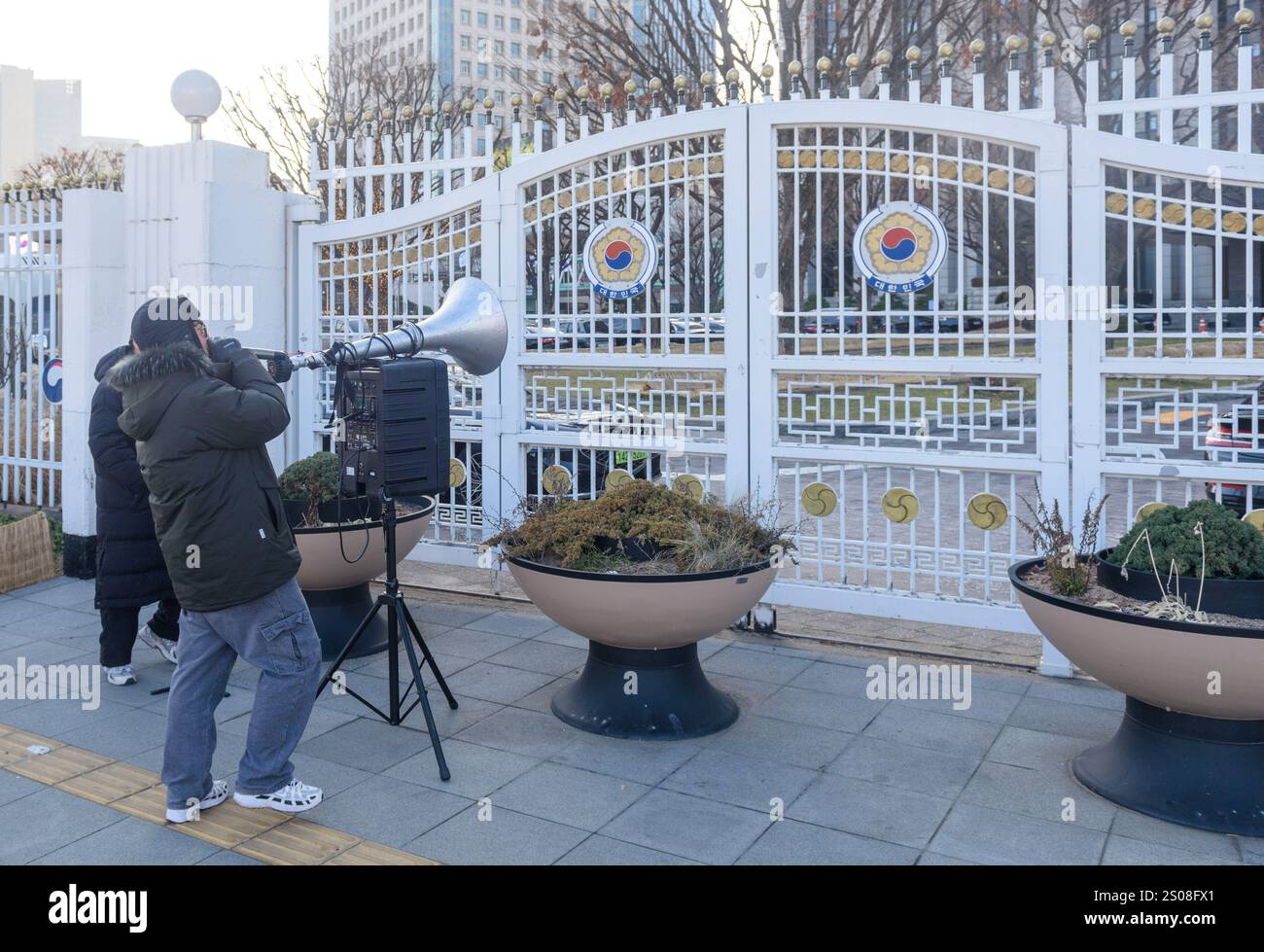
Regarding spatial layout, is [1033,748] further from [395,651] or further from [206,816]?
[206,816]

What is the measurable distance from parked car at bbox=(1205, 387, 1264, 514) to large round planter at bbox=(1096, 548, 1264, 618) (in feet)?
4.77

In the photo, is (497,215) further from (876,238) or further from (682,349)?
(876,238)

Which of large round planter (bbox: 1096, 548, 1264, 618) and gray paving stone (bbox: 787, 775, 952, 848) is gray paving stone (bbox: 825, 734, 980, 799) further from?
large round planter (bbox: 1096, 548, 1264, 618)

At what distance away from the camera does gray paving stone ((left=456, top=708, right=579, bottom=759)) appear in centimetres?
482

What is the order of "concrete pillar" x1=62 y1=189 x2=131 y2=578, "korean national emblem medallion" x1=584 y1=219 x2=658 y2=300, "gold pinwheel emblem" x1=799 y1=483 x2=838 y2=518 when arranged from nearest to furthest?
"gold pinwheel emblem" x1=799 y1=483 x2=838 y2=518 < "korean national emblem medallion" x1=584 y1=219 x2=658 y2=300 < "concrete pillar" x1=62 y1=189 x2=131 y2=578

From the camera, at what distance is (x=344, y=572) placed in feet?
19.9

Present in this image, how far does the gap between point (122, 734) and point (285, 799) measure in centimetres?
132

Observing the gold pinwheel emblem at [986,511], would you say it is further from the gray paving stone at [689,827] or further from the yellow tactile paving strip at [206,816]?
the yellow tactile paving strip at [206,816]

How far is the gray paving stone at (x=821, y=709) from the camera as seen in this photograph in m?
5.10

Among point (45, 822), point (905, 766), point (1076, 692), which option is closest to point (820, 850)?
point (905, 766)

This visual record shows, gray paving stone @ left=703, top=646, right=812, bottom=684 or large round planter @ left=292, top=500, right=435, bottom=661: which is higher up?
large round planter @ left=292, top=500, right=435, bottom=661

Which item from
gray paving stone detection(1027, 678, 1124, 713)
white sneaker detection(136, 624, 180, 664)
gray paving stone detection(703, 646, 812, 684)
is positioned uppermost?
white sneaker detection(136, 624, 180, 664)

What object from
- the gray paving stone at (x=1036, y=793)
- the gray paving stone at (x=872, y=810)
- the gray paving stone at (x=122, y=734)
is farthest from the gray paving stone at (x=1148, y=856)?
the gray paving stone at (x=122, y=734)

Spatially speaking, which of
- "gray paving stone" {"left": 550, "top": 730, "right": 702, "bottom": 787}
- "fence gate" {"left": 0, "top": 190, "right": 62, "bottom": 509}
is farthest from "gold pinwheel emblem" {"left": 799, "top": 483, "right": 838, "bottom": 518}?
"fence gate" {"left": 0, "top": 190, "right": 62, "bottom": 509}
